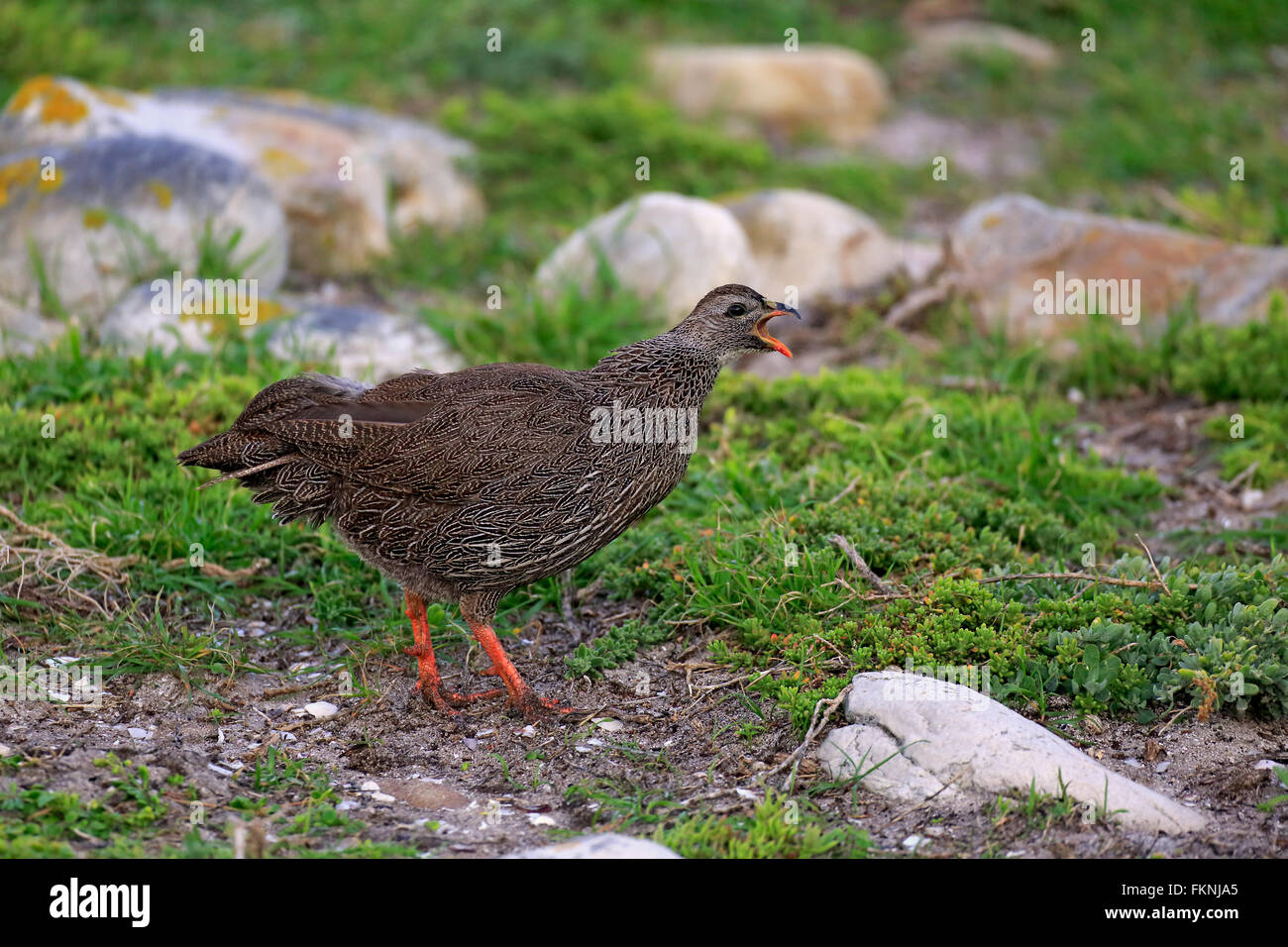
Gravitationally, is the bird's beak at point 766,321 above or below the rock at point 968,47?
below

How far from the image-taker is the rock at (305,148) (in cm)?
→ 852

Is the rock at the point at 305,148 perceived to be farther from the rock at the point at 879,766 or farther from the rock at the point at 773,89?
the rock at the point at 879,766

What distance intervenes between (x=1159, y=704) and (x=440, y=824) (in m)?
2.58

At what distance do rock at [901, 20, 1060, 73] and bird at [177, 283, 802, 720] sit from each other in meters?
9.22

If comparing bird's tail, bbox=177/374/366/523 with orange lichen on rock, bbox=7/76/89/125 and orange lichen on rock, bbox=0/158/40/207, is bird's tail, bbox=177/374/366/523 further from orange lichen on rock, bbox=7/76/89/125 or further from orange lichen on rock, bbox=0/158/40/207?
orange lichen on rock, bbox=7/76/89/125

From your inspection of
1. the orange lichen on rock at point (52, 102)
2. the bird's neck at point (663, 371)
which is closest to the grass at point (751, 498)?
the bird's neck at point (663, 371)

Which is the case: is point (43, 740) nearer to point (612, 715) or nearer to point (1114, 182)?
point (612, 715)

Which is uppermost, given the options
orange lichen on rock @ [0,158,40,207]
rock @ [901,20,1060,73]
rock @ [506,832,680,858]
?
rock @ [901,20,1060,73]

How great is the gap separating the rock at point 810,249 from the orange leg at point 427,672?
433 cm

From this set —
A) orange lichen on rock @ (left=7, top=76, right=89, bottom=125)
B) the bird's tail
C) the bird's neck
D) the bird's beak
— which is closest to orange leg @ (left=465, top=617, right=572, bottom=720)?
the bird's tail

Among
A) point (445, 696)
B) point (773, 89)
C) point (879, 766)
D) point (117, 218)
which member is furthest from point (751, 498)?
point (773, 89)

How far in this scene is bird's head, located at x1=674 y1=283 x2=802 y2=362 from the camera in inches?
200

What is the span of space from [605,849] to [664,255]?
504 cm
